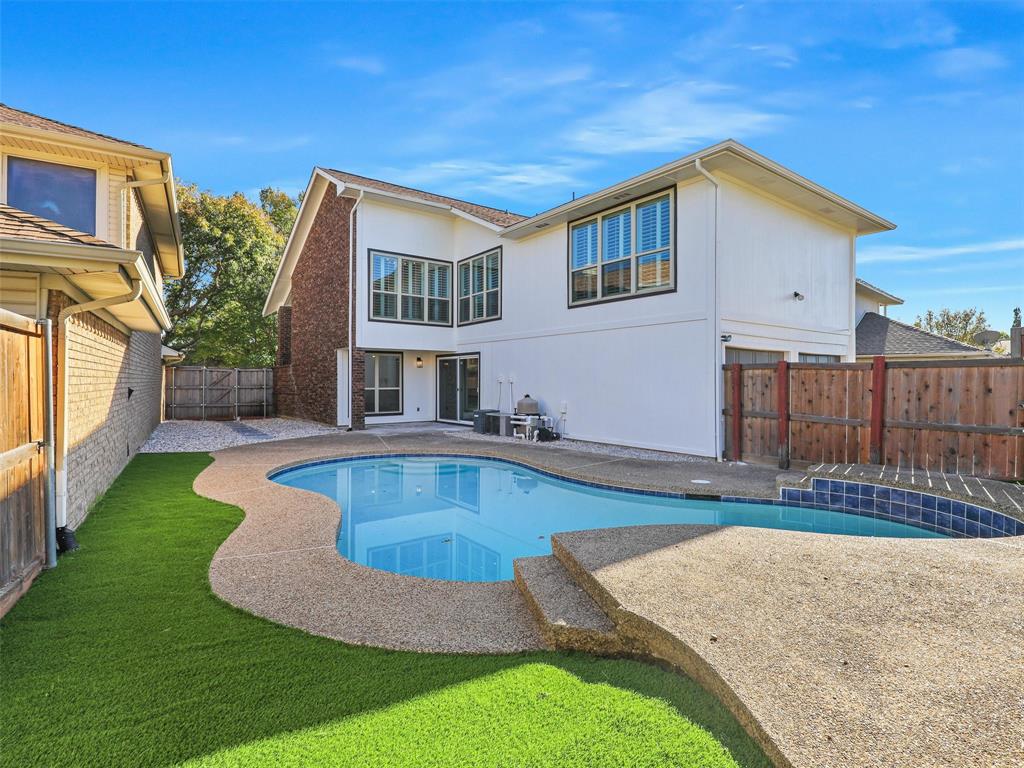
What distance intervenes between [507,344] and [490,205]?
22.4 feet

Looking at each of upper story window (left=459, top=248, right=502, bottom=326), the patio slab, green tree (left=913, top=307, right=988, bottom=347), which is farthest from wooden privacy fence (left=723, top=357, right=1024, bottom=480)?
green tree (left=913, top=307, right=988, bottom=347)

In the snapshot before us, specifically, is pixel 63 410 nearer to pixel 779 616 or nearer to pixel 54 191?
pixel 54 191

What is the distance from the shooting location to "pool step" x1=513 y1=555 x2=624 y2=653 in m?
3.00

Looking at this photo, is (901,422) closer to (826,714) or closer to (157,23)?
(826,714)

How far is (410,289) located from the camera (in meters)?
15.4

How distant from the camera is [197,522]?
551 centimetres

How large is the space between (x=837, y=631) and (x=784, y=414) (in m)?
6.64

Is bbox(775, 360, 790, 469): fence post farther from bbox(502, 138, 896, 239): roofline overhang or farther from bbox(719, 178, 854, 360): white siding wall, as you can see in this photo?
bbox(502, 138, 896, 239): roofline overhang

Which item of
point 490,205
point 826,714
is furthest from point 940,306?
point 826,714

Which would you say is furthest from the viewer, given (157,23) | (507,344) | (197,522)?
(507,344)

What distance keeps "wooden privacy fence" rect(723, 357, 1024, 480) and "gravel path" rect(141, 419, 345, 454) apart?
10.4 m

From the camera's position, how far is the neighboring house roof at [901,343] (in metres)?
14.8

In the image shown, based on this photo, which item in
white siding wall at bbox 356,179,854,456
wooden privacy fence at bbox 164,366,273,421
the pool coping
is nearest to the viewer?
the pool coping

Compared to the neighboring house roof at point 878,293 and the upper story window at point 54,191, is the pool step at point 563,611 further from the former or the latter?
the neighboring house roof at point 878,293
